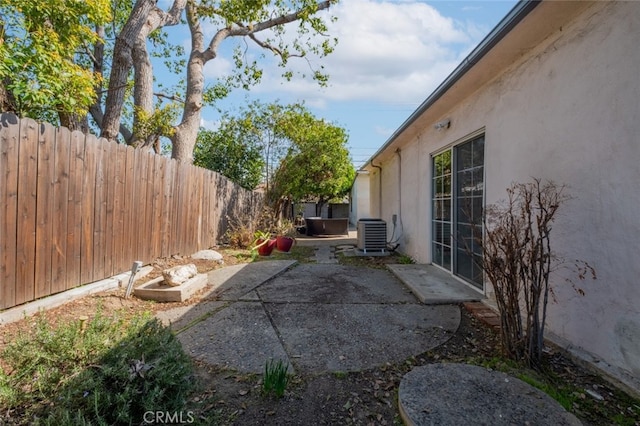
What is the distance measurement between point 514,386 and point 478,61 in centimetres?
309

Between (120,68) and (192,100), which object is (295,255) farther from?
(120,68)

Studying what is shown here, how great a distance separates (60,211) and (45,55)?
6.14 ft

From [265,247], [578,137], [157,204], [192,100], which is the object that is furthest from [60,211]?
[192,100]

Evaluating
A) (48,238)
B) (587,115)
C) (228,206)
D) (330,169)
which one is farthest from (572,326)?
(330,169)

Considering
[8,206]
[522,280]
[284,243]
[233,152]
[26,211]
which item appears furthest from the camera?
[233,152]

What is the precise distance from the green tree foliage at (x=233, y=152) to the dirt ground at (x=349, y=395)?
1078 centimetres

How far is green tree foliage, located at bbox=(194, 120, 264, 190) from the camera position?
12.9m

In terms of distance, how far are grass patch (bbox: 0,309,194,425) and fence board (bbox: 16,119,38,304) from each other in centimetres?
193

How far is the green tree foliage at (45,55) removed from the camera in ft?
11.8

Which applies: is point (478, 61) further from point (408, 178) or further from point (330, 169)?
point (330, 169)

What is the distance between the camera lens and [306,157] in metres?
11.6

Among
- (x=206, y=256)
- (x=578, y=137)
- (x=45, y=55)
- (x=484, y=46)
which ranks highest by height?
(x=45, y=55)

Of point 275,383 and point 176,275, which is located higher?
point 176,275

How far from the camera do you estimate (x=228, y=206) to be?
9.09 metres
